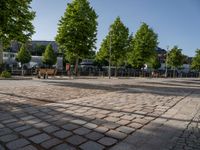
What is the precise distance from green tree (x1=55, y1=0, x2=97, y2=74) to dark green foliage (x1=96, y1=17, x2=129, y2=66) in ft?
25.5

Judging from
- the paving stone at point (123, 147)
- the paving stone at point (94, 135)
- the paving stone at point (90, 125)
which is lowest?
the paving stone at point (123, 147)

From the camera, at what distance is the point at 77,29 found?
31.2 m

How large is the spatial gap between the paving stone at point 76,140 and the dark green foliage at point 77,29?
1066 inches

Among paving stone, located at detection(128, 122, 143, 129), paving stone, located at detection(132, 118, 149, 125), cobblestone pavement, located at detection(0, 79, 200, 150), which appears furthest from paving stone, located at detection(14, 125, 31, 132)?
paving stone, located at detection(132, 118, 149, 125)

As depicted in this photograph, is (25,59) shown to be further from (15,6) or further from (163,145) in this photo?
(163,145)

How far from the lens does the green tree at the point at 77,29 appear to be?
1222 inches

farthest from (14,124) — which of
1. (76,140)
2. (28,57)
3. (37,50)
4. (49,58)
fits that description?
(37,50)

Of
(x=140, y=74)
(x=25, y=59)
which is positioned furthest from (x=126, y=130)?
(x=25, y=59)

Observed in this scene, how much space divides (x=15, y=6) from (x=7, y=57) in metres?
61.7

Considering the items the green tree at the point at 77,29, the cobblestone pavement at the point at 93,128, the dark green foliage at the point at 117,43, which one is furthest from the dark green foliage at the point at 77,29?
the cobblestone pavement at the point at 93,128

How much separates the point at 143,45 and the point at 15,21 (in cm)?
2684

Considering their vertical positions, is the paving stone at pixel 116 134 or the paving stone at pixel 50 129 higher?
the paving stone at pixel 50 129

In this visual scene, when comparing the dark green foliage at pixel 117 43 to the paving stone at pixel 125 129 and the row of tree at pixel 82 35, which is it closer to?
the row of tree at pixel 82 35

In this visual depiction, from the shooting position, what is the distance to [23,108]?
668cm
